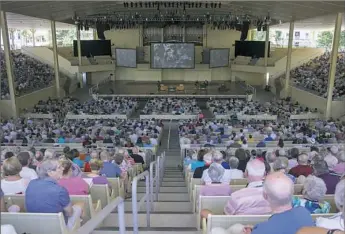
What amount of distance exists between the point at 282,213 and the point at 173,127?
51.3 feet

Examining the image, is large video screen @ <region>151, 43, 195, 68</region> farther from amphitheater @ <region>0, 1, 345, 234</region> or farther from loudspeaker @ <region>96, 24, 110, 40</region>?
loudspeaker @ <region>96, 24, 110, 40</region>

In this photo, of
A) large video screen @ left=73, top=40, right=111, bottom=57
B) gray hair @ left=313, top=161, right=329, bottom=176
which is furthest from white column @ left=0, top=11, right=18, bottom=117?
gray hair @ left=313, top=161, right=329, bottom=176

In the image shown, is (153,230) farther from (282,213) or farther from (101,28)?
(101,28)

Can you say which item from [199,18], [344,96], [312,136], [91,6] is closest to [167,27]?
[199,18]

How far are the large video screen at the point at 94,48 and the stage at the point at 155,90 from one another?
2.90 meters

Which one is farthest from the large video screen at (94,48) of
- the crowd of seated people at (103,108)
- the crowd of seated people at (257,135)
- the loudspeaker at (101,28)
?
the crowd of seated people at (257,135)

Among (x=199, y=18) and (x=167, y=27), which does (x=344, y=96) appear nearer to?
(x=199, y=18)

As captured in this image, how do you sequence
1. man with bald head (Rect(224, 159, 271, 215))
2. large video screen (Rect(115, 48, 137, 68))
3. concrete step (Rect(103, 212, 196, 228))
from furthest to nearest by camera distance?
large video screen (Rect(115, 48, 137, 68)), concrete step (Rect(103, 212, 196, 228)), man with bald head (Rect(224, 159, 271, 215))

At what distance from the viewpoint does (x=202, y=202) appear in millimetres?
3764

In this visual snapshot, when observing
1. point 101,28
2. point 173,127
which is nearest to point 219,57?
point 101,28

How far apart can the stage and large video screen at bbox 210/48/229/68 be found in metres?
1.75

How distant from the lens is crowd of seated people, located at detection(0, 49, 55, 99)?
20058 mm

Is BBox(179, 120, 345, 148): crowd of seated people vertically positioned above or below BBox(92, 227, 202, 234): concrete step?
below

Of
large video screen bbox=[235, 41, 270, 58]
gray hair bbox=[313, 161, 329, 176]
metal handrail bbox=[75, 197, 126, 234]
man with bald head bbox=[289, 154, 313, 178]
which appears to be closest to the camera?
metal handrail bbox=[75, 197, 126, 234]
